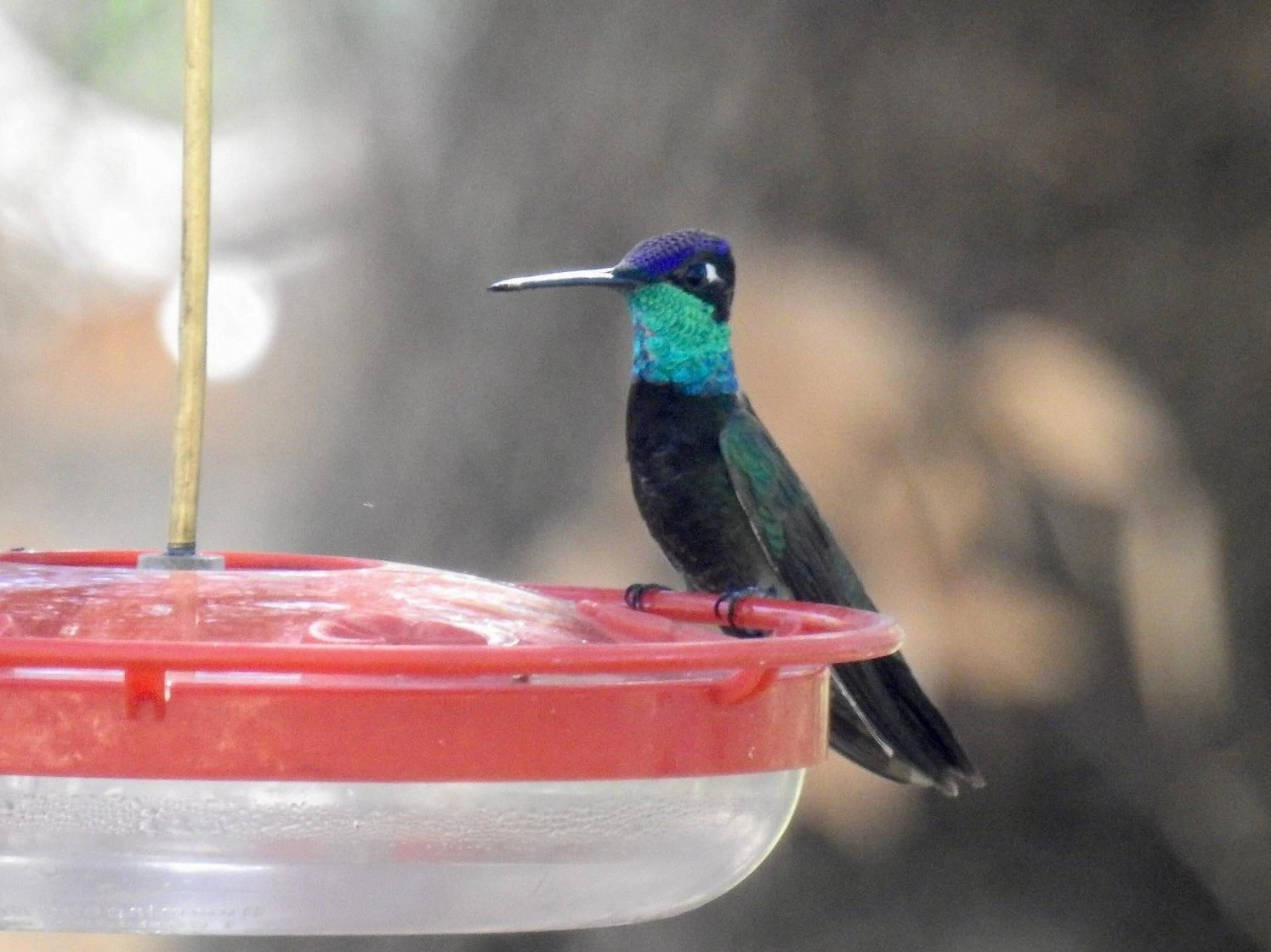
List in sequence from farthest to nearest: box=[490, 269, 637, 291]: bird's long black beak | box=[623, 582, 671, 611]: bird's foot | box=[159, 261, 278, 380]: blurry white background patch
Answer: box=[159, 261, 278, 380]: blurry white background patch, box=[490, 269, 637, 291]: bird's long black beak, box=[623, 582, 671, 611]: bird's foot

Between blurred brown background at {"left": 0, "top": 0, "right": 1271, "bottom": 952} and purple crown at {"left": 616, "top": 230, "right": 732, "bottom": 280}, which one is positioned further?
blurred brown background at {"left": 0, "top": 0, "right": 1271, "bottom": 952}

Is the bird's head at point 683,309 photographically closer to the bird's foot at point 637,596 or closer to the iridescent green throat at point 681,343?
the iridescent green throat at point 681,343

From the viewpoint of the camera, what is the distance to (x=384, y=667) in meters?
0.84

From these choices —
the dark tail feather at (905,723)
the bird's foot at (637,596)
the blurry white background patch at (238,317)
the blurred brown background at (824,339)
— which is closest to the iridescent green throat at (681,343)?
the dark tail feather at (905,723)

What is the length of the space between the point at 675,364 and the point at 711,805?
135 centimetres

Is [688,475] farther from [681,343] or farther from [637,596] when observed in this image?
[637,596]

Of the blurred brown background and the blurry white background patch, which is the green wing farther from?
the blurry white background patch

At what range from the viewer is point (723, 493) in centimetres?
234

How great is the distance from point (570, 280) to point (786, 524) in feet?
1.79

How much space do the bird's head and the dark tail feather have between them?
1.66 ft

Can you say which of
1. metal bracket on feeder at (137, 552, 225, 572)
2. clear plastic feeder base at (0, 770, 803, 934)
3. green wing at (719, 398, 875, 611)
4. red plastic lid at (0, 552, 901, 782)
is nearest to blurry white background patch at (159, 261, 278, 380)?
green wing at (719, 398, 875, 611)

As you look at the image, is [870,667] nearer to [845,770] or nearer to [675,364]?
[675,364]

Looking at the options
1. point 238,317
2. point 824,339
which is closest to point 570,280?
point 824,339

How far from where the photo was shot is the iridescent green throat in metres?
2.28
